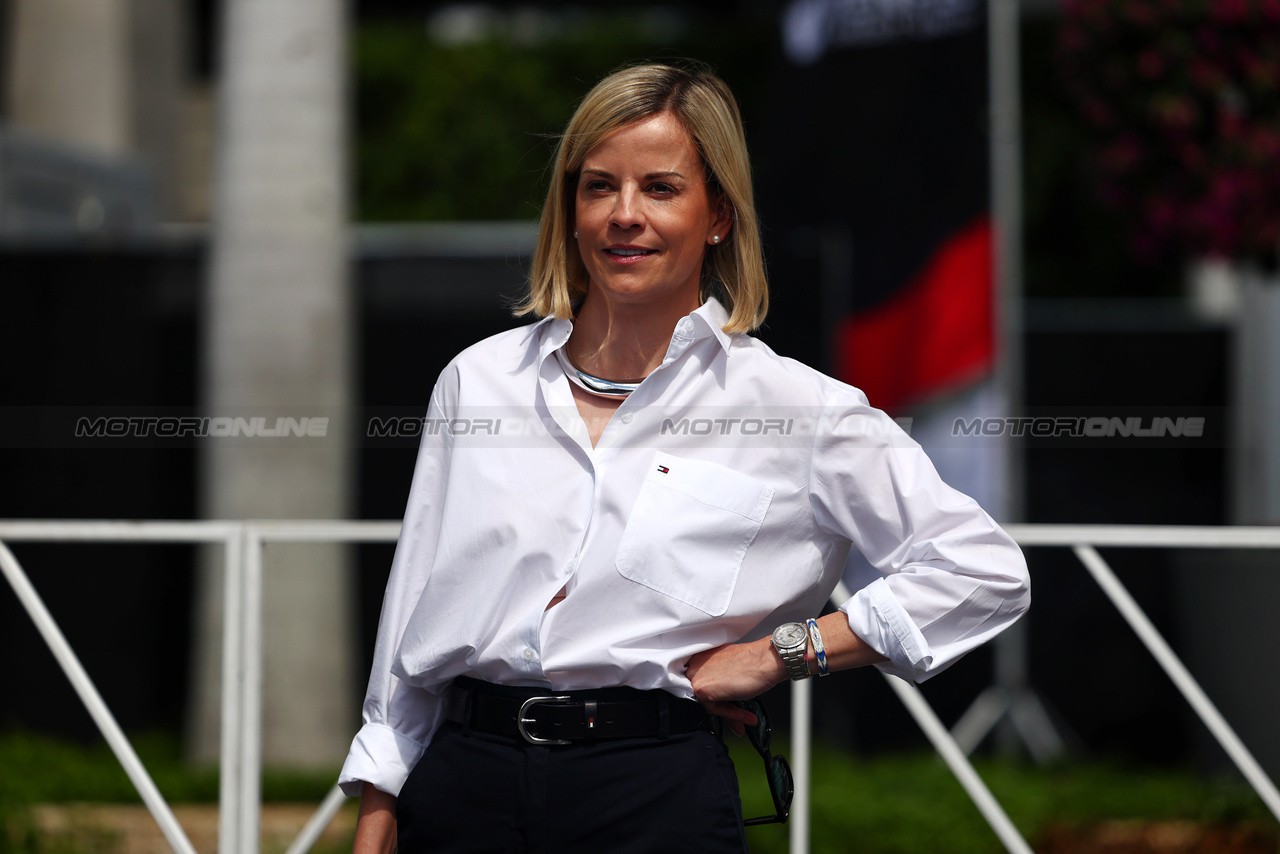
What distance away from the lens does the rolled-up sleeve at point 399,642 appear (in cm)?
193

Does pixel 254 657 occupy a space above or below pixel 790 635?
below

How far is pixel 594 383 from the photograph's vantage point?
1.98m

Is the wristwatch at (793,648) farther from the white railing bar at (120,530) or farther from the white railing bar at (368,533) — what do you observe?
the white railing bar at (120,530)

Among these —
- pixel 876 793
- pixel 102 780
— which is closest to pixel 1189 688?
pixel 876 793

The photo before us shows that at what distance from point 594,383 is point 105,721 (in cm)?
156

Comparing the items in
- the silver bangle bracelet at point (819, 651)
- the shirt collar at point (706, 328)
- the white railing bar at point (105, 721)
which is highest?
the shirt collar at point (706, 328)

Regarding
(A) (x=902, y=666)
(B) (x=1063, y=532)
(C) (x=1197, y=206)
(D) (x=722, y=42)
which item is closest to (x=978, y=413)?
(C) (x=1197, y=206)

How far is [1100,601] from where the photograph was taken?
596cm

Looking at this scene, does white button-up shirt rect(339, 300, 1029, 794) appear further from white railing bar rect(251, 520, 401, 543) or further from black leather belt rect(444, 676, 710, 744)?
white railing bar rect(251, 520, 401, 543)

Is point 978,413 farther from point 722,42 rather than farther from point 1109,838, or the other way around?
point 722,42

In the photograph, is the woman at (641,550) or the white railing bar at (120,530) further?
the white railing bar at (120,530)

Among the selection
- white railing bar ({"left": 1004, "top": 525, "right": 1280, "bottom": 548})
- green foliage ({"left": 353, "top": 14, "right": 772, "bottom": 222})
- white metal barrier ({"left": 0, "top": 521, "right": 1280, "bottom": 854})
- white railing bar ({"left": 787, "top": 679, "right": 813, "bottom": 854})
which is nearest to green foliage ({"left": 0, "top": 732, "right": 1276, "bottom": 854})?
white railing bar ({"left": 787, "top": 679, "right": 813, "bottom": 854})

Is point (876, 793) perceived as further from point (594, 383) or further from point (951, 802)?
point (594, 383)

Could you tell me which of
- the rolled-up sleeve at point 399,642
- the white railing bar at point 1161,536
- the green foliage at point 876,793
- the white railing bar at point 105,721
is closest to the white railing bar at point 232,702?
the white railing bar at point 105,721
